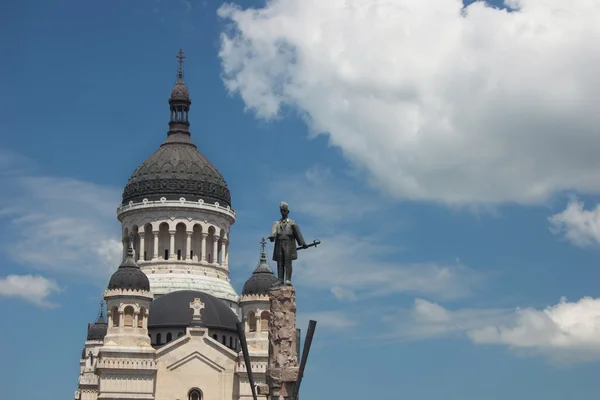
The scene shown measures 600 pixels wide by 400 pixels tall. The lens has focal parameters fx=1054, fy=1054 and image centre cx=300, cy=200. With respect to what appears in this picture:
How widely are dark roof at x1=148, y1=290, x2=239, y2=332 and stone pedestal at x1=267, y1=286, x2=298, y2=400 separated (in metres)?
49.1

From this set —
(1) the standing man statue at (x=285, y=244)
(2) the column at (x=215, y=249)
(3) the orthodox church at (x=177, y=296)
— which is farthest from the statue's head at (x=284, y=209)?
(2) the column at (x=215, y=249)

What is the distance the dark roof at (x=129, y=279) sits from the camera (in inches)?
2675

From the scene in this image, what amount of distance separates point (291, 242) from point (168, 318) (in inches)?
1974

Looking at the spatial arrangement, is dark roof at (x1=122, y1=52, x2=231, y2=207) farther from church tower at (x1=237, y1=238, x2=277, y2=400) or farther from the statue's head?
the statue's head

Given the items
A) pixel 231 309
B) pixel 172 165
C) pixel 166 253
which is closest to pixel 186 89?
pixel 172 165

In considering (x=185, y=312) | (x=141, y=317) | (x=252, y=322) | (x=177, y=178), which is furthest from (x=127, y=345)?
(x=177, y=178)

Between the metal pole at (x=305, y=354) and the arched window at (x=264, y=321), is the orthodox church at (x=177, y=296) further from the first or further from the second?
the metal pole at (x=305, y=354)

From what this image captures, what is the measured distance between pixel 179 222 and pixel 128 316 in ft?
40.5

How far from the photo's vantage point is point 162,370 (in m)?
68.1

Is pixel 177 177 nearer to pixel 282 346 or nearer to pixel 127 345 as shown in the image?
pixel 127 345

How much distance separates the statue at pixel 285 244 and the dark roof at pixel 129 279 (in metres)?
46.2

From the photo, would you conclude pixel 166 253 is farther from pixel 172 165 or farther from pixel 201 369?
pixel 201 369

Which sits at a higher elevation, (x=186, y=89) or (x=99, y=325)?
(x=186, y=89)

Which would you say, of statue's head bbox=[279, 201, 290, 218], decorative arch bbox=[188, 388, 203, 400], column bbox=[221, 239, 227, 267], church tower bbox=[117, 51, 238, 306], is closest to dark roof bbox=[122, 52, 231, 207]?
church tower bbox=[117, 51, 238, 306]
